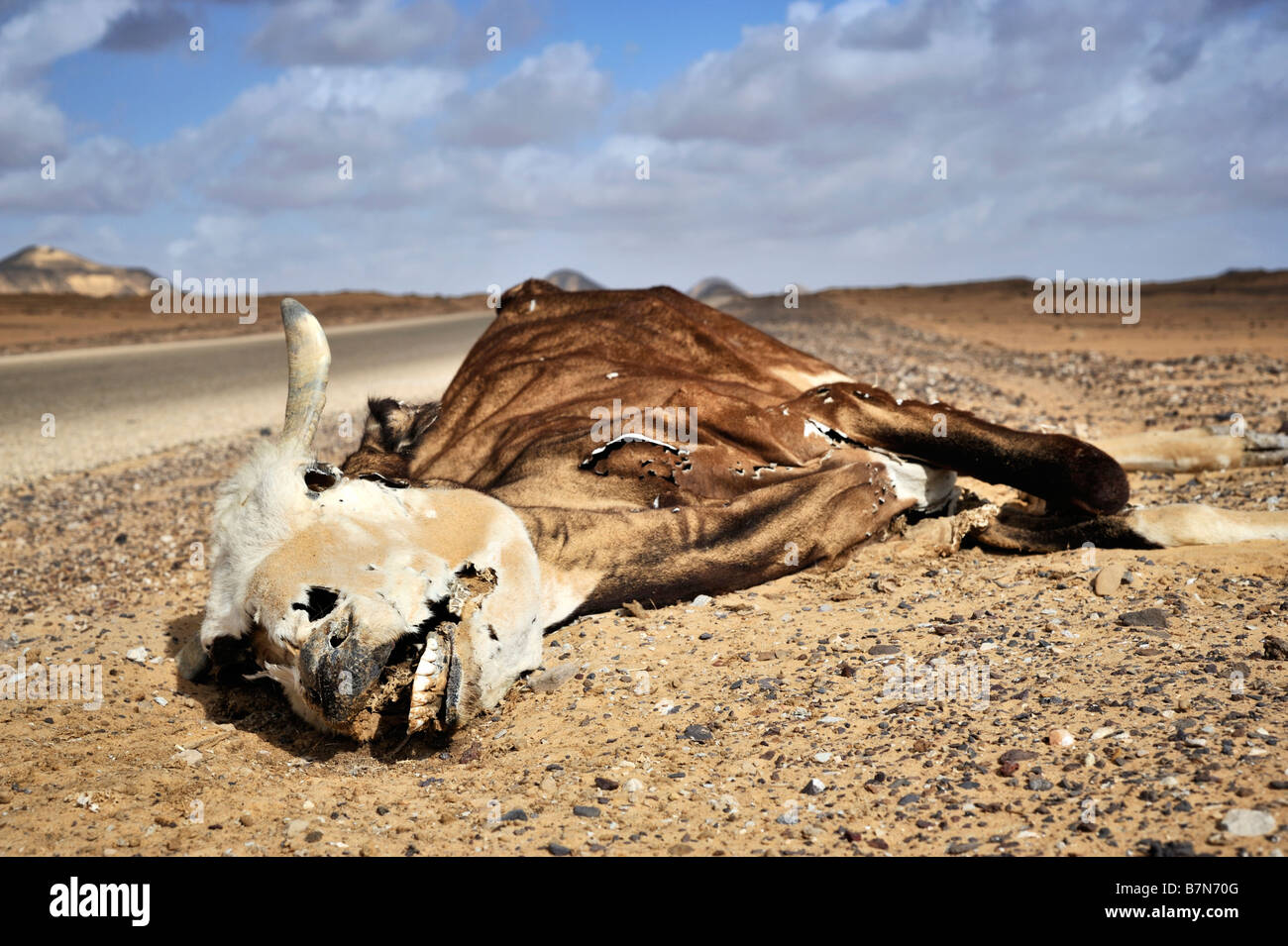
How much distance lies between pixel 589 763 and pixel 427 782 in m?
0.52

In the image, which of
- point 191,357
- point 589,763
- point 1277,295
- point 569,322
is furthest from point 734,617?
point 1277,295

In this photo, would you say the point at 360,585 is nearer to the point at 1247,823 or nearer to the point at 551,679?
the point at 551,679

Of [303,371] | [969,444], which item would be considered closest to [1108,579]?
[969,444]

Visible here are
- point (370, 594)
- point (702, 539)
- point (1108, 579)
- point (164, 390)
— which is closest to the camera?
point (370, 594)

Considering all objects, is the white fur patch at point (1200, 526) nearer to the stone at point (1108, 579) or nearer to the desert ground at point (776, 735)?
the desert ground at point (776, 735)

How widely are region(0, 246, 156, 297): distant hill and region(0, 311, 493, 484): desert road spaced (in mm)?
60452

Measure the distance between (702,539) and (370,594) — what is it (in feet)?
5.75

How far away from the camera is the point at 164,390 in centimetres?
1614

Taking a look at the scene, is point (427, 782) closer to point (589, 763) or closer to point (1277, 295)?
point (589, 763)

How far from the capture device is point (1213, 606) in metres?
3.87
